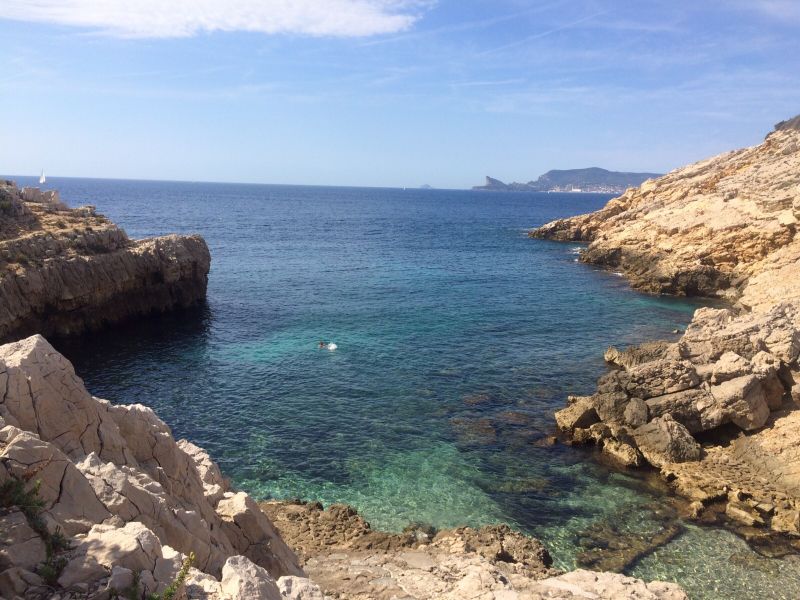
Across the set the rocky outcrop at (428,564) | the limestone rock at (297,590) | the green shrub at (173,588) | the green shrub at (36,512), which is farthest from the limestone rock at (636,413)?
the green shrub at (36,512)

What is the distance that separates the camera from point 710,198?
7375 cm

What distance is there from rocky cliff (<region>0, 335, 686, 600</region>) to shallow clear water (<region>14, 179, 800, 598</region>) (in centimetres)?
349

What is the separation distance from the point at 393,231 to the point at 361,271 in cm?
5796

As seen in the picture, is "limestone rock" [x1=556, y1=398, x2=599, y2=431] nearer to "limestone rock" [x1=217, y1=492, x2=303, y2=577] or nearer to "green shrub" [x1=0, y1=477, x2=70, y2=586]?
"limestone rock" [x1=217, y1=492, x2=303, y2=577]

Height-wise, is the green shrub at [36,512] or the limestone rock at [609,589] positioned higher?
the green shrub at [36,512]

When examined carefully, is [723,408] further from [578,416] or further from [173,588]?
[173,588]

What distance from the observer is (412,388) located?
37.9 m

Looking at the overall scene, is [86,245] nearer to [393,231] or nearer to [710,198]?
[710,198]

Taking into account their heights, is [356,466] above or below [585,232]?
below

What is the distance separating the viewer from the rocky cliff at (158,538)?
951 centimetres

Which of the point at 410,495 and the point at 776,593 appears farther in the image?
the point at 410,495

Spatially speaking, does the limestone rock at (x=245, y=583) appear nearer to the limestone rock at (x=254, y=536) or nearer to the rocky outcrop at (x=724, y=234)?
the limestone rock at (x=254, y=536)

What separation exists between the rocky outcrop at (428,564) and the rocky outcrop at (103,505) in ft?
10.2

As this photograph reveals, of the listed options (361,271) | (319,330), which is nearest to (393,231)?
(361,271)
